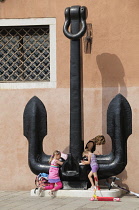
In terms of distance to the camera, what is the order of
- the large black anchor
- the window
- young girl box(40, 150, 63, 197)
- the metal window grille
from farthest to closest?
the metal window grille
the window
young girl box(40, 150, 63, 197)
the large black anchor

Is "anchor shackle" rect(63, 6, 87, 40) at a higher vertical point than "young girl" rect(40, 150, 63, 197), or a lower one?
higher

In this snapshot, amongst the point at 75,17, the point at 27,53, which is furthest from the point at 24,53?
the point at 75,17

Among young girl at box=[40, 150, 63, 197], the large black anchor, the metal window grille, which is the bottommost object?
young girl at box=[40, 150, 63, 197]

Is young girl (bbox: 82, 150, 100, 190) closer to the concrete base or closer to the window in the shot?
the concrete base

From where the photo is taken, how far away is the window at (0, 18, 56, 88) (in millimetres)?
8695

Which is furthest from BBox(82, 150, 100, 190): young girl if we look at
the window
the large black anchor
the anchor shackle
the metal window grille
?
the metal window grille

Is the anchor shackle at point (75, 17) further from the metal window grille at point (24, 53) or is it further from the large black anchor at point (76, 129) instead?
the metal window grille at point (24, 53)

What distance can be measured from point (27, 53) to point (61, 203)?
3.07 meters

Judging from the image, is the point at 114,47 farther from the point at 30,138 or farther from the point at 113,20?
the point at 30,138

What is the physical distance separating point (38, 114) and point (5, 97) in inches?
50.0

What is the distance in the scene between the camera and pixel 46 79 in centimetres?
882

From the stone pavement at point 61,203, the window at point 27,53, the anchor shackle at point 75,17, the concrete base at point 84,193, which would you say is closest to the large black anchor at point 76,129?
the anchor shackle at point 75,17

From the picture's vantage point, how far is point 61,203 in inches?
269

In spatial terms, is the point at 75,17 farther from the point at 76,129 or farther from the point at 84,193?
the point at 84,193
